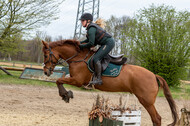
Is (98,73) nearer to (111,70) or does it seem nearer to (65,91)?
(111,70)

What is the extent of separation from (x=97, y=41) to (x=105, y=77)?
2.73ft

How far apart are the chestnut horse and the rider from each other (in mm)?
223

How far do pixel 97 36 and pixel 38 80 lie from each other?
10.2 meters

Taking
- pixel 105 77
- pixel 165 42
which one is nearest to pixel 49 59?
pixel 105 77

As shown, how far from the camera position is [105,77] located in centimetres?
441

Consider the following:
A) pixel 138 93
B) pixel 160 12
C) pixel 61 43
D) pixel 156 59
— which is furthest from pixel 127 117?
pixel 160 12

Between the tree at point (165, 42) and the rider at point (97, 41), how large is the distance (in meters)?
12.7

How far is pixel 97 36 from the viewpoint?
4.38m

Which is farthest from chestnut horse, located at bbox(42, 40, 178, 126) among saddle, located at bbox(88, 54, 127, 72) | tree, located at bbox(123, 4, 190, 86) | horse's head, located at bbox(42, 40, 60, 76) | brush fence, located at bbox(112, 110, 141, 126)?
tree, located at bbox(123, 4, 190, 86)

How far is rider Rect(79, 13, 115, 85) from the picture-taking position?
425cm

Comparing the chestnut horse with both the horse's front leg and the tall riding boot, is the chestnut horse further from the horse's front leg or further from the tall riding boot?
the tall riding boot

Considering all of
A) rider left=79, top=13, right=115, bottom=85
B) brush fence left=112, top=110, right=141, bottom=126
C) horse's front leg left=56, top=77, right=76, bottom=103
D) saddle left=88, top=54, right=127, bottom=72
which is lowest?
brush fence left=112, top=110, right=141, bottom=126

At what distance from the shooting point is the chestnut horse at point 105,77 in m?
4.39

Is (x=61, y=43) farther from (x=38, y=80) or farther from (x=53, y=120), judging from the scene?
(x=38, y=80)
